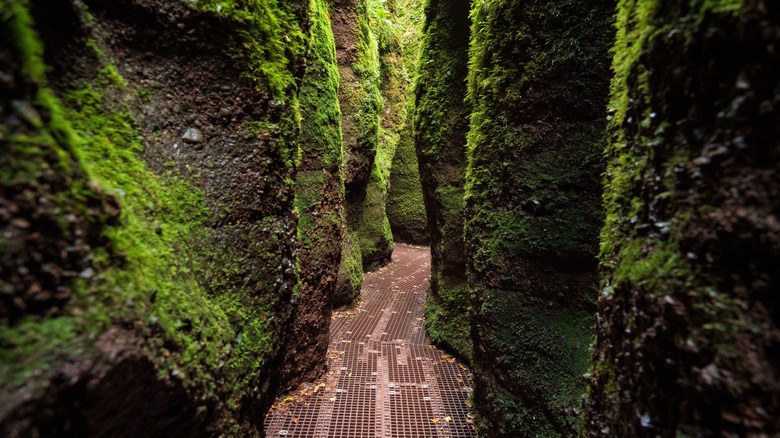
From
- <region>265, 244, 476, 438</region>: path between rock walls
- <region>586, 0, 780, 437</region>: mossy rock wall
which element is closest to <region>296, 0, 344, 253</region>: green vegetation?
<region>265, 244, 476, 438</region>: path between rock walls

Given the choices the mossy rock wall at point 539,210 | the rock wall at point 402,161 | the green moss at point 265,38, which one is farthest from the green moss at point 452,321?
the rock wall at point 402,161

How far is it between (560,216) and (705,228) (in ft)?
8.44

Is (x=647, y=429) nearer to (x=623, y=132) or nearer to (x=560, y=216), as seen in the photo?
(x=623, y=132)

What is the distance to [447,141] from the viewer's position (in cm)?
696

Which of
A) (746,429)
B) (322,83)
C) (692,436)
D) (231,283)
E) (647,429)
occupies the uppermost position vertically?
(322,83)

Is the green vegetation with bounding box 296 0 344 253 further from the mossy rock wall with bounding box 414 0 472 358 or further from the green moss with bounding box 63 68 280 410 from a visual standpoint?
the green moss with bounding box 63 68 280 410

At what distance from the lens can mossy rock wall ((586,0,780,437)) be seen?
1.11 meters

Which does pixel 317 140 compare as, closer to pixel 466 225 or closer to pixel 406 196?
pixel 466 225

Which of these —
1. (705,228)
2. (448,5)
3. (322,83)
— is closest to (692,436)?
(705,228)

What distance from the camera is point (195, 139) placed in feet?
7.51

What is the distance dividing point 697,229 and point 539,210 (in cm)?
261

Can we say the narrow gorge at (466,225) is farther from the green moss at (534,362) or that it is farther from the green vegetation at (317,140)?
the green vegetation at (317,140)

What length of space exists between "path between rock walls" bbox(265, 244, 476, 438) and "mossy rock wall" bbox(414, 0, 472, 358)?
695mm

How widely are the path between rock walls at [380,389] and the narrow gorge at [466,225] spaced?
0.05 m
